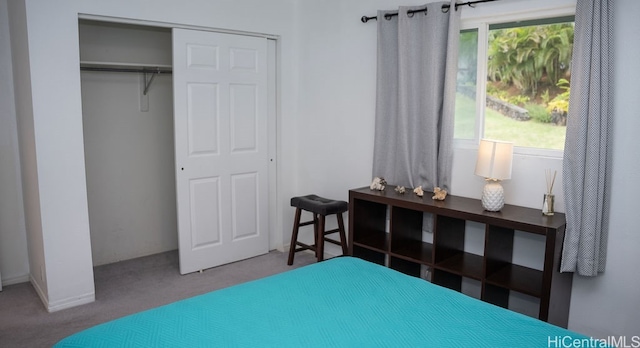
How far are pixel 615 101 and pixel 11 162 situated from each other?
4016 mm

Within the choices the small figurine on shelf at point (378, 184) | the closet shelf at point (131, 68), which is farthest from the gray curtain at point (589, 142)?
the closet shelf at point (131, 68)

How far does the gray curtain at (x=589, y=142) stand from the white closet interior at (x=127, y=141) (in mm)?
3015

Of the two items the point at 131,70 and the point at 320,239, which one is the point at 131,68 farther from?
the point at 320,239

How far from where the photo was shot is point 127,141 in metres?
4.04

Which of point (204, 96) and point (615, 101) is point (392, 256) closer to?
point (615, 101)

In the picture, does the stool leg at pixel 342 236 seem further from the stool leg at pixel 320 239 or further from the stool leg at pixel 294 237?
the stool leg at pixel 294 237

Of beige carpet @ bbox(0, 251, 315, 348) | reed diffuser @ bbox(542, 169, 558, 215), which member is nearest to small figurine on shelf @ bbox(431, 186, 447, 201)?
reed diffuser @ bbox(542, 169, 558, 215)

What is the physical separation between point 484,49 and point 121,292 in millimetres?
3056

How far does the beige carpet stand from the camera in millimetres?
2881

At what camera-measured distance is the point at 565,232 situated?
257 centimetres

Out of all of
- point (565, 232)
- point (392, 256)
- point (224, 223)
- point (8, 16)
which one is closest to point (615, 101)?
point (565, 232)

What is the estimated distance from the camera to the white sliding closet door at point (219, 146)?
3.68 m

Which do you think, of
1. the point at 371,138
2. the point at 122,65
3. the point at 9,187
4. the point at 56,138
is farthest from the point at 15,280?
the point at 371,138

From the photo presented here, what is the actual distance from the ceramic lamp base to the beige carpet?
1800 mm
